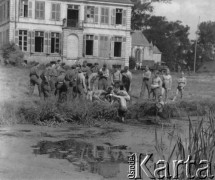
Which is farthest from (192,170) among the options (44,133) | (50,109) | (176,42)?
(176,42)

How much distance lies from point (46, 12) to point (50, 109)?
24.4 metres

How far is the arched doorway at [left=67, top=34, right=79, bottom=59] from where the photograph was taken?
3778 centimetres

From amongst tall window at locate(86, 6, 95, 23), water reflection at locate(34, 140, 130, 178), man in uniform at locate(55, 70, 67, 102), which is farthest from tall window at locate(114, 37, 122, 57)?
water reflection at locate(34, 140, 130, 178)

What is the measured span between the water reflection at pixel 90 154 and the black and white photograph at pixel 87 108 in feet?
0.07

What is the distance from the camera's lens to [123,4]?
39.6 metres

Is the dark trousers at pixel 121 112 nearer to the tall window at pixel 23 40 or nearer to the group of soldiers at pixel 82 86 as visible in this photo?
the group of soldiers at pixel 82 86

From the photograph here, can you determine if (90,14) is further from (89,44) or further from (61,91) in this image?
(61,91)

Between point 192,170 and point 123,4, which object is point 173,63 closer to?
point 123,4

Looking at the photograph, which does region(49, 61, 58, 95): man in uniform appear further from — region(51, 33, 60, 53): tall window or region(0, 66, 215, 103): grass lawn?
region(51, 33, 60, 53): tall window

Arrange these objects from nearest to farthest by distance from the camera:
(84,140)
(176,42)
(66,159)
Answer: (66,159), (84,140), (176,42)

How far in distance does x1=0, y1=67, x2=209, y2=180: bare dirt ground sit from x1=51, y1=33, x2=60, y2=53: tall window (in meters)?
23.0

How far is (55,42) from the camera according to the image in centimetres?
3762

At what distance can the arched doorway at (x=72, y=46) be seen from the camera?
124ft

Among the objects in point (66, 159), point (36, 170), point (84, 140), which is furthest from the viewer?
point (84, 140)
